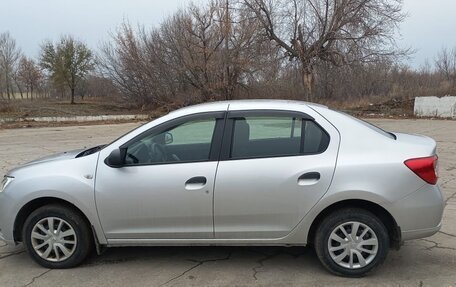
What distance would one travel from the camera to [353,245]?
391 cm

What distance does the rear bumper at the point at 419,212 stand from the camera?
12.4 feet

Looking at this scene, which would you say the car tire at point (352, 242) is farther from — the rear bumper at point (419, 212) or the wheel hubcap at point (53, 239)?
the wheel hubcap at point (53, 239)

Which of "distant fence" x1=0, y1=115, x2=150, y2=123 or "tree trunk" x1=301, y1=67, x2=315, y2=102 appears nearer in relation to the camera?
"distant fence" x1=0, y1=115, x2=150, y2=123

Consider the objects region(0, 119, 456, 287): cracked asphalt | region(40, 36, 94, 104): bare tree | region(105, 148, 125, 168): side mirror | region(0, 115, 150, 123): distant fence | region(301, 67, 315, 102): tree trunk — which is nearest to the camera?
region(0, 119, 456, 287): cracked asphalt

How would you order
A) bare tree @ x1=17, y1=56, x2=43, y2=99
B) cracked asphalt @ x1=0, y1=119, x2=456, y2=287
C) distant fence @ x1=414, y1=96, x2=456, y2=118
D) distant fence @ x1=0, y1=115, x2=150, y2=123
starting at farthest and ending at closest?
bare tree @ x1=17, y1=56, x2=43, y2=99 < distant fence @ x1=0, y1=115, x2=150, y2=123 < distant fence @ x1=414, y1=96, x2=456, y2=118 < cracked asphalt @ x1=0, y1=119, x2=456, y2=287

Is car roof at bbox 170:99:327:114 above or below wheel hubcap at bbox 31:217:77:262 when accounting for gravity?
above

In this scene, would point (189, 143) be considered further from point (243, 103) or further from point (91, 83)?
point (91, 83)

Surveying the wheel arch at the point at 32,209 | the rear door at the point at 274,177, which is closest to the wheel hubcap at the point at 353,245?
the rear door at the point at 274,177

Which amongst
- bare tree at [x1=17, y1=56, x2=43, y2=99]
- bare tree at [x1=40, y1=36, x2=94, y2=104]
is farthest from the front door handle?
bare tree at [x1=17, y1=56, x2=43, y2=99]

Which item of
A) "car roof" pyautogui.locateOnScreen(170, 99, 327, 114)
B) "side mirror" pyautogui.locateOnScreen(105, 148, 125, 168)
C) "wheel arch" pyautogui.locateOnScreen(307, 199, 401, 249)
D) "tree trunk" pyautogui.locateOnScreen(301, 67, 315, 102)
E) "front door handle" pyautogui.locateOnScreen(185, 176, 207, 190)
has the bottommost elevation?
"wheel arch" pyautogui.locateOnScreen(307, 199, 401, 249)

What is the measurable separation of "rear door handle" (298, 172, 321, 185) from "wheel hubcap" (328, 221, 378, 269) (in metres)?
0.49

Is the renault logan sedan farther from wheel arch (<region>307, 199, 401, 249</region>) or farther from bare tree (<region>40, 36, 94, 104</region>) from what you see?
bare tree (<region>40, 36, 94, 104</region>)

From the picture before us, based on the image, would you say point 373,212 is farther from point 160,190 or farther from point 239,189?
point 160,190

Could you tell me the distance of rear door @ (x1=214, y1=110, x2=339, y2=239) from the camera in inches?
151
